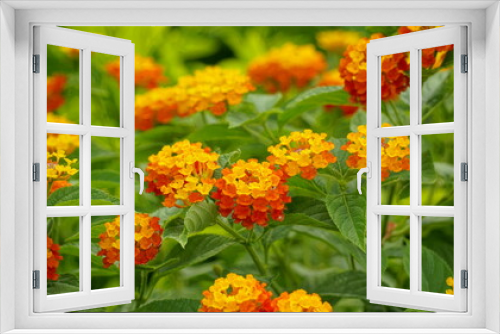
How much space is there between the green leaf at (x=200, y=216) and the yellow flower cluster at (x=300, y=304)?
0.34 metres

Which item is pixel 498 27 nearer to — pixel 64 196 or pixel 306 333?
pixel 306 333

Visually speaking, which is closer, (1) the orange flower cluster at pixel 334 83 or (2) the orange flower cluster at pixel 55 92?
(2) the orange flower cluster at pixel 55 92

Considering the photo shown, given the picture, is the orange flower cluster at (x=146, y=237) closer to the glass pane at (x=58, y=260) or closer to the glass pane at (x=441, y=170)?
the glass pane at (x=58, y=260)

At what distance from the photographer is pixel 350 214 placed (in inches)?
71.6

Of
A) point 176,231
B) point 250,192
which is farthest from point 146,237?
point 250,192

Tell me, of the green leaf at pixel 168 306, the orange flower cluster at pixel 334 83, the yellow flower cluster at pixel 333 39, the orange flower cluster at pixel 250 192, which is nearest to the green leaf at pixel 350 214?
the orange flower cluster at pixel 250 192

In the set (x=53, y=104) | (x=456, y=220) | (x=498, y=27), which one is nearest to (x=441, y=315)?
(x=456, y=220)

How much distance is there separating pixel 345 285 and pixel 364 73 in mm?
756

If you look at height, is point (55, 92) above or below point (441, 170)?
above

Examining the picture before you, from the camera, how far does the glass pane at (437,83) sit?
1869mm

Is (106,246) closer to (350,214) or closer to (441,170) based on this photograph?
(350,214)

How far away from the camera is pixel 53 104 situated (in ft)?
7.82

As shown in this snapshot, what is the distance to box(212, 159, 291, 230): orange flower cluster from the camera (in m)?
1.87

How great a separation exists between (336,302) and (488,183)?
89cm
